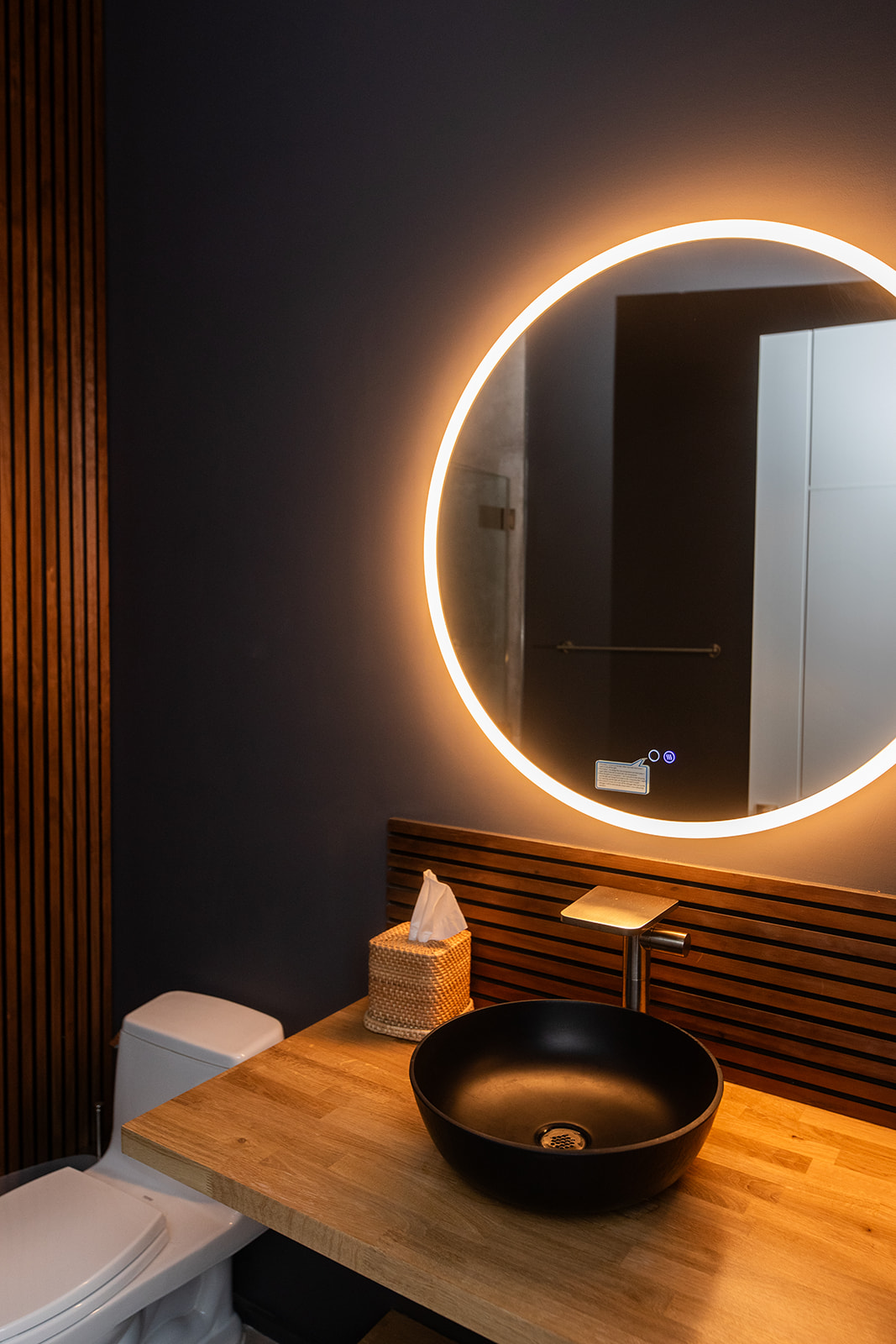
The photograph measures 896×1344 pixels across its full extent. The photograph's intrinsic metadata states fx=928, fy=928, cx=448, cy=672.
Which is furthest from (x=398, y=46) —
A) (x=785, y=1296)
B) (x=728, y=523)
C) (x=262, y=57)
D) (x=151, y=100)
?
(x=785, y=1296)

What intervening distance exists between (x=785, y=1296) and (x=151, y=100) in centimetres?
229

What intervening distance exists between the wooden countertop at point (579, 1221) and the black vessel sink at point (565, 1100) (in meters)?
0.05

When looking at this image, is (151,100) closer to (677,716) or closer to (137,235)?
(137,235)

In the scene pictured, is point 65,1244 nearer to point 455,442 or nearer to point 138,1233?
point 138,1233

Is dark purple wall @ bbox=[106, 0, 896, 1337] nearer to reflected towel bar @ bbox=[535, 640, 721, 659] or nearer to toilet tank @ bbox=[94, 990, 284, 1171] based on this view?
toilet tank @ bbox=[94, 990, 284, 1171]

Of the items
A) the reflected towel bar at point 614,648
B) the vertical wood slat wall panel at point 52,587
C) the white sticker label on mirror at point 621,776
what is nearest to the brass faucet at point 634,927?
the white sticker label on mirror at point 621,776

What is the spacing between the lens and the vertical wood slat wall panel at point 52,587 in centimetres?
192

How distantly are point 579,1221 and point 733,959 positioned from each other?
431mm

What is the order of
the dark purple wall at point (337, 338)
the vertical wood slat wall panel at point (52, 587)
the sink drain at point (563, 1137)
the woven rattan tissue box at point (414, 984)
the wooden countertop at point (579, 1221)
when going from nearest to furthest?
the wooden countertop at point (579, 1221) → the sink drain at point (563, 1137) → the dark purple wall at point (337, 338) → the woven rattan tissue box at point (414, 984) → the vertical wood slat wall panel at point (52, 587)

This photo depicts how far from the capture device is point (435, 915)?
1409 mm

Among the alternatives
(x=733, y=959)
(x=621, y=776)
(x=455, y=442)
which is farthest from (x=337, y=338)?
(x=733, y=959)

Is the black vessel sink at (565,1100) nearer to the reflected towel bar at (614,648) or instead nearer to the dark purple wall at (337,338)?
the dark purple wall at (337,338)

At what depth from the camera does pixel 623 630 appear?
1.36m

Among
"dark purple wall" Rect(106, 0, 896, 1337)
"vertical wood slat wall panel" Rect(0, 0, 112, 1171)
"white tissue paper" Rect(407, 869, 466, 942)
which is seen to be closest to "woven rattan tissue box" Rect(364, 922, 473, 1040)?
"white tissue paper" Rect(407, 869, 466, 942)
